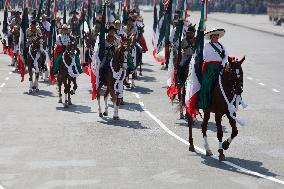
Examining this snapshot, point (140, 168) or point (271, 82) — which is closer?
point (140, 168)

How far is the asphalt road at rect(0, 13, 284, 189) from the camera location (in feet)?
46.1

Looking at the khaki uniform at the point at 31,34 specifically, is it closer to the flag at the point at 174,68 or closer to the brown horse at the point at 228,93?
the flag at the point at 174,68

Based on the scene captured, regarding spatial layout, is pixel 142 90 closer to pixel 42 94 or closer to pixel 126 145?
pixel 42 94

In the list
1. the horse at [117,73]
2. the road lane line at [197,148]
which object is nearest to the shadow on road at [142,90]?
the road lane line at [197,148]

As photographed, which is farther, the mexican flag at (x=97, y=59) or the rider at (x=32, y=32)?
the rider at (x=32, y=32)

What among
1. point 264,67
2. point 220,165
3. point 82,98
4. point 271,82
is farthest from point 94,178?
point 264,67

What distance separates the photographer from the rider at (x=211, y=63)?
15.9m

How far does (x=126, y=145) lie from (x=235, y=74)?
3.35 metres

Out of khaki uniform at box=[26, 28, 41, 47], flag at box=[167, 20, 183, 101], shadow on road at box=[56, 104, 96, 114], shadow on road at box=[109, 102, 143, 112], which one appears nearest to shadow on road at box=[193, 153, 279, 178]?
flag at box=[167, 20, 183, 101]

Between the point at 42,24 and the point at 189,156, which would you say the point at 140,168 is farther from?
the point at 42,24

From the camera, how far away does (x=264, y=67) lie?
121ft

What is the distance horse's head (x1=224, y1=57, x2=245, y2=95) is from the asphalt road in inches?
58.9

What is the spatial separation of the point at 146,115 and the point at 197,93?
5601mm

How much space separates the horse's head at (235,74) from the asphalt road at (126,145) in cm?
150
